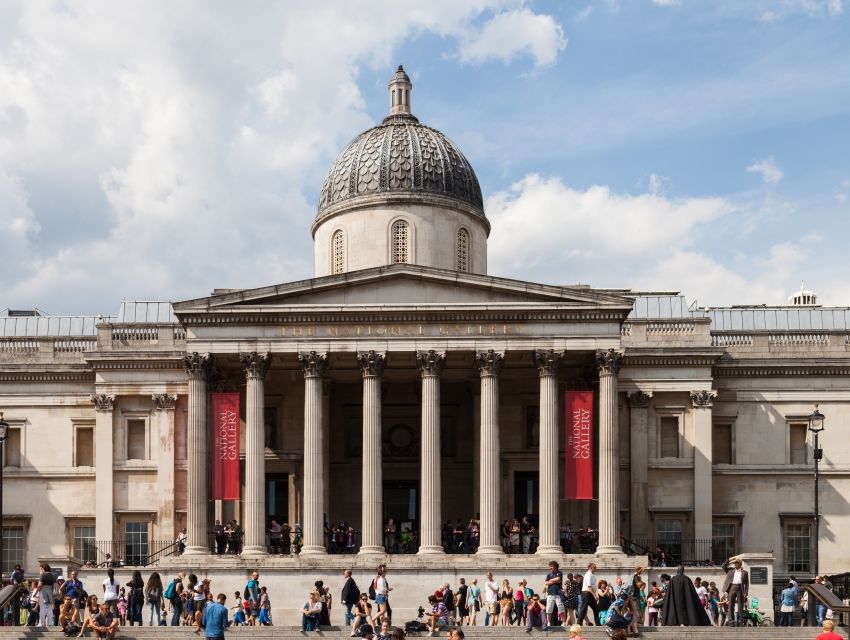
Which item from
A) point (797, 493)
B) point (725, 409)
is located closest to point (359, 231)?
point (725, 409)

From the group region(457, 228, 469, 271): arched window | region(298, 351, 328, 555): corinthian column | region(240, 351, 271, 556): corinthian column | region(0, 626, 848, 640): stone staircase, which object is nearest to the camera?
region(0, 626, 848, 640): stone staircase

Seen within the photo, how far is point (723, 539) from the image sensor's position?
2264 inches

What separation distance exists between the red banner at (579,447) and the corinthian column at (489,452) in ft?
8.36

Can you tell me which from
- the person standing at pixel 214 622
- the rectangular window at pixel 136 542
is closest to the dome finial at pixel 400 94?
the rectangular window at pixel 136 542

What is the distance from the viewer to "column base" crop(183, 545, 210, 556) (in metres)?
49.2

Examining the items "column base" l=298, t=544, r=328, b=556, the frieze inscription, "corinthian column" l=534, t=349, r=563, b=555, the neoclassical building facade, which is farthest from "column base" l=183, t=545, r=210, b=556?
"corinthian column" l=534, t=349, r=563, b=555

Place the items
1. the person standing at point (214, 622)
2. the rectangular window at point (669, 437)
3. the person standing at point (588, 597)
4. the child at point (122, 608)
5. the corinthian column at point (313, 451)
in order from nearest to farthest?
1. the person standing at point (214, 622)
2. the person standing at point (588, 597)
3. the child at point (122, 608)
4. the corinthian column at point (313, 451)
5. the rectangular window at point (669, 437)

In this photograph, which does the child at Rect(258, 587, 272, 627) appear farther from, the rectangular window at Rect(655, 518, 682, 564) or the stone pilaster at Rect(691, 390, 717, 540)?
the stone pilaster at Rect(691, 390, 717, 540)

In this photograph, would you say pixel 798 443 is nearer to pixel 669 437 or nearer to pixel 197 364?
pixel 669 437

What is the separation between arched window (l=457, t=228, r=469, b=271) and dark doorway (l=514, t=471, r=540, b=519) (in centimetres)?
920

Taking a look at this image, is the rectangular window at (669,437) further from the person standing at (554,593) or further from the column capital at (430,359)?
the person standing at (554,593)

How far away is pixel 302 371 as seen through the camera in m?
53.2

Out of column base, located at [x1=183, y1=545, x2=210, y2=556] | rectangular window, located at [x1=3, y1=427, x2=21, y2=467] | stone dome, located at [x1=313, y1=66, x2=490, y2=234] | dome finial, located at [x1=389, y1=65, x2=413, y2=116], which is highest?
dome finial, located at [x1=389, y1=65, x2=413, y2=116]

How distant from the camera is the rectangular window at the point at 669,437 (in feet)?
187
